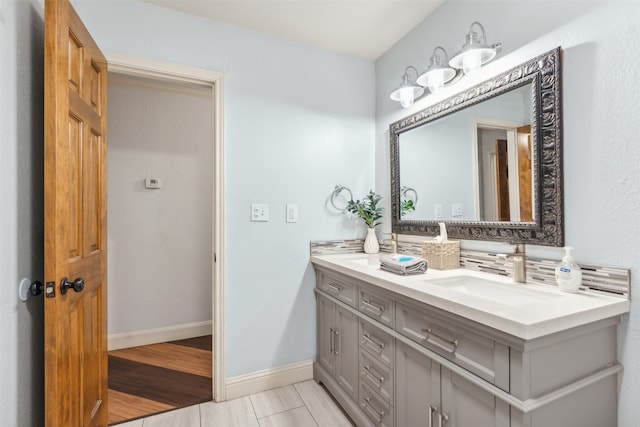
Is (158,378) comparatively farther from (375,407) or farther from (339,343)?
(375,407)

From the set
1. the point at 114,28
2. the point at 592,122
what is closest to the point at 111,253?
the point at 114,28

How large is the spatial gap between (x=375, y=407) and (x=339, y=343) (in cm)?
43

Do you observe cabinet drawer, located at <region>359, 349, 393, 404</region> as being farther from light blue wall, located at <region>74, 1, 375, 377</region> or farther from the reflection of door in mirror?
the reflection of door in mirror

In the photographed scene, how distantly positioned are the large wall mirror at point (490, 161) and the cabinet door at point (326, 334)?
73 cm

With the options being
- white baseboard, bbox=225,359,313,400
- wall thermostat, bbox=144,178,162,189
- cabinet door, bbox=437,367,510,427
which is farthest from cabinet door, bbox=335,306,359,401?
wall thermostat, bbox=144,178,162,189

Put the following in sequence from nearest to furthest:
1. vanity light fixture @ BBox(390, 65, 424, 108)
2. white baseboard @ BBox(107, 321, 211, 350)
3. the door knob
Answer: the door knob, vanity light fixture @ BBox(390, 65, 424, 108), white baseboard @ BBox(107, 321, 211, 350)

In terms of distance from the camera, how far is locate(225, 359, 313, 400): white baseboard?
1996 millimetres

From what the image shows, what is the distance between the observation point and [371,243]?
2305 mm

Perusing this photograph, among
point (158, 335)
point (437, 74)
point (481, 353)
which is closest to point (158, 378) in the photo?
point (158, 335)

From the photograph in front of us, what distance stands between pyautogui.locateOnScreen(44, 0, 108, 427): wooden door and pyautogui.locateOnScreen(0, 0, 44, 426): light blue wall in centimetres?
10

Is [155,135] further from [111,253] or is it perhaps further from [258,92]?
[258,92]

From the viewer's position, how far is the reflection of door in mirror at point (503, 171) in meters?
1.40

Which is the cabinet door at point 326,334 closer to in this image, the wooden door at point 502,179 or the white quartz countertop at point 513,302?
the white quartz countertop at point 513,302

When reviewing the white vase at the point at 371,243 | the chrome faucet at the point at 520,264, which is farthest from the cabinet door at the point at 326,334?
the chrome faucet at the point at 520,264
